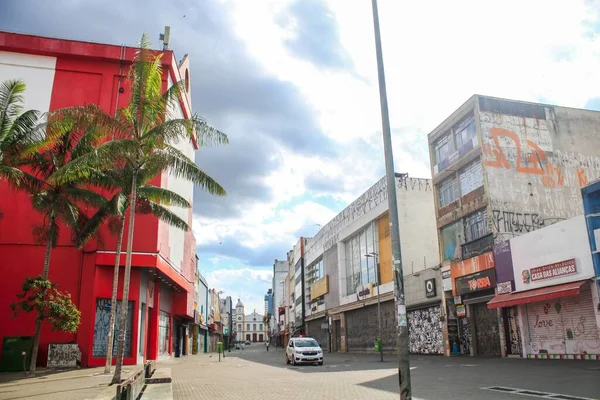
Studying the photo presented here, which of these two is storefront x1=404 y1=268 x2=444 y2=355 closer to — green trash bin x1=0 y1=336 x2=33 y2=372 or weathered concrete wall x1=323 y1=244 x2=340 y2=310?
weathered concrete wall x1=323 y1=244 x2=340 y2=310

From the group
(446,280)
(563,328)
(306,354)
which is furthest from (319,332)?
(563,328)

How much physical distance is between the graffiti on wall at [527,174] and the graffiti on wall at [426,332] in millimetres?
8714

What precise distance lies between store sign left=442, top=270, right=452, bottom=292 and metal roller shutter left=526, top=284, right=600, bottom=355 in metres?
6.58

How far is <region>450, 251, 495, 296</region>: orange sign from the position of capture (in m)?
26.5

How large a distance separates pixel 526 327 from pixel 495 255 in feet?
12.8

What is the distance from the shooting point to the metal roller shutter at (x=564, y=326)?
20125 mm

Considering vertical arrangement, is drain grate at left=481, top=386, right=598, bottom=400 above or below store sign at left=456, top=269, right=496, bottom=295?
below

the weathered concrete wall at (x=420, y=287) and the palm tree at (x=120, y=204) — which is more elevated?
the palm tree at (x=120, y=204)

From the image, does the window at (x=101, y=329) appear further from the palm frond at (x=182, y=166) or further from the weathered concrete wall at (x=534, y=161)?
the weathered concrete wall at (x=534, y=161)

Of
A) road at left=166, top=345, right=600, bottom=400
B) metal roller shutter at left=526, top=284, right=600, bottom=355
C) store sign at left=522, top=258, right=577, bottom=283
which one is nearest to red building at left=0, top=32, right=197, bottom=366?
road at left=166, top=345, right=600, bottom=400

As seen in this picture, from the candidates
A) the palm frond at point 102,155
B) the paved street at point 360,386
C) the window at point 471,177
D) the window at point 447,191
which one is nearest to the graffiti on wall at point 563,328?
the paved street at point 360,386

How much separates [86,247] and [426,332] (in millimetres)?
22725

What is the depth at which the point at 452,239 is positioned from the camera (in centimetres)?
3148

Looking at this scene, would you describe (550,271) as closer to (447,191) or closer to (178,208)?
(447,191)
